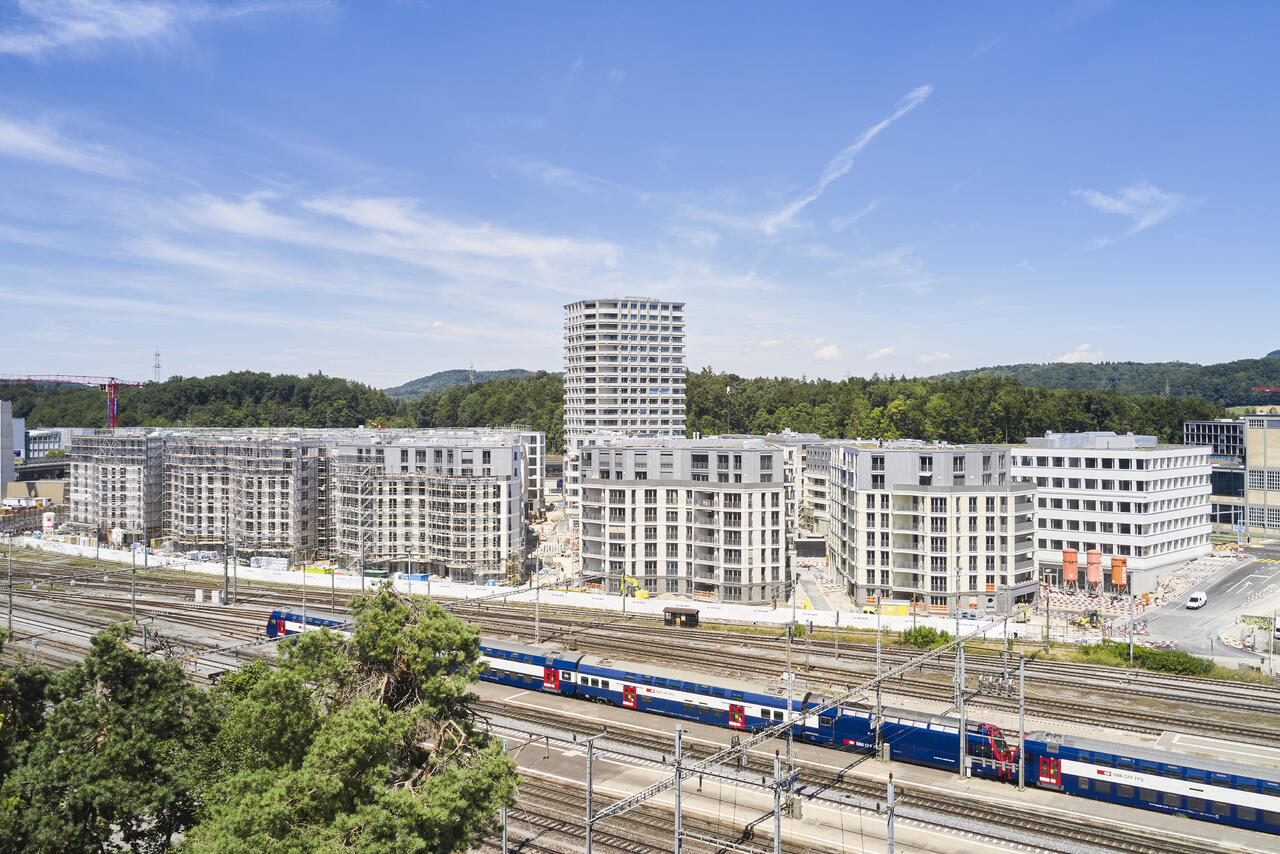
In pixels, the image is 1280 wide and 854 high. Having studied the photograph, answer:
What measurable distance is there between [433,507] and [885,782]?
68710mm

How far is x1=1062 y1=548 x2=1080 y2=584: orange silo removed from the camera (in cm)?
9094

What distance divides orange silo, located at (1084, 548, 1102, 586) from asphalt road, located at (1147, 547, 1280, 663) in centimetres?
651

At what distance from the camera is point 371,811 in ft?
81.4

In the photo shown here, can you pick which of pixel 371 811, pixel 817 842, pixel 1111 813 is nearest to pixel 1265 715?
pixel 1111 813

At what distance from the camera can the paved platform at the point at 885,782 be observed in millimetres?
37375

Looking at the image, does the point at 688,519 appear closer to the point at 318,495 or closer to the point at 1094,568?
the point at 1094,568

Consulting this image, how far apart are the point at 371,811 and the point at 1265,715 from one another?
55.6 m

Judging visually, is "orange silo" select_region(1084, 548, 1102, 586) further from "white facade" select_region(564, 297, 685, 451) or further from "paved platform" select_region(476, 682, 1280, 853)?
"white facade" select_region(564, 297, 685, 451)

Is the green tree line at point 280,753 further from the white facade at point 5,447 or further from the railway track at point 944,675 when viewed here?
the white facade at point 5,447

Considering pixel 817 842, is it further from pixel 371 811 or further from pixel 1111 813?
pixel 371 811

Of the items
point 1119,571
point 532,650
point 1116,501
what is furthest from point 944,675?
point 1116,501

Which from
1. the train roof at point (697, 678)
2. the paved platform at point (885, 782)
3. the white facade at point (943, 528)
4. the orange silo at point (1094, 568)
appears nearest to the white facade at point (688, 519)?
the white facade at point (943, 528)

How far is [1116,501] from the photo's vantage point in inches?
3684

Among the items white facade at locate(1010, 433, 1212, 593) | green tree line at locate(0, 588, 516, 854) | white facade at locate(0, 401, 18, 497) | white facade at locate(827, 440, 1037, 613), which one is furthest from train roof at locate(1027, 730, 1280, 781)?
white facade at locate(0, 401, 18, 497)
